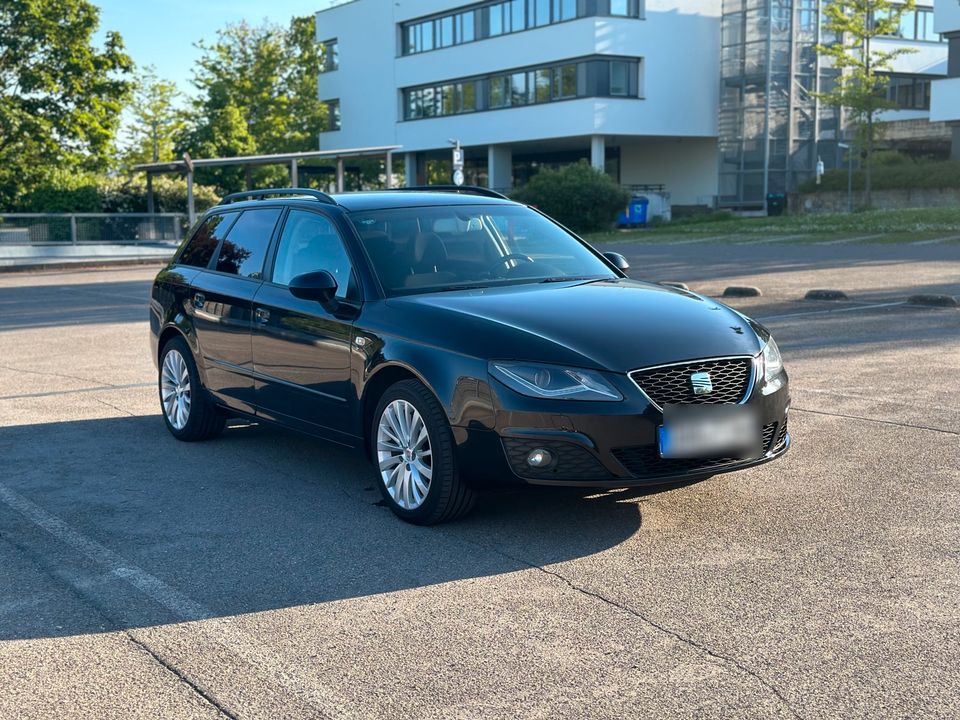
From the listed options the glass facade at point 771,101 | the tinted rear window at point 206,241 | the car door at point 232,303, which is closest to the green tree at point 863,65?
the glass facade at point 771,101

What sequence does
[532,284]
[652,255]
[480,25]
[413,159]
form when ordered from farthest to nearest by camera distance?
1. [413,159]
2. [480,25]
3. [652,255]
4. [532,284]

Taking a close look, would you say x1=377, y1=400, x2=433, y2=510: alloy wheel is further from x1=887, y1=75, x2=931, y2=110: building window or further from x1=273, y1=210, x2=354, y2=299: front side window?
x1=887, y1=75, x2=931, y2=110: building window

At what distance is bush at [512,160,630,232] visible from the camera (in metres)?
44.4

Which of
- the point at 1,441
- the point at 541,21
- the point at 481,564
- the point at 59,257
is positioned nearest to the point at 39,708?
the point at 481,564

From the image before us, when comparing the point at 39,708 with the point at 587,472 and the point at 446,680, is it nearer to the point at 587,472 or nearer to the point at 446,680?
the point at 446,680

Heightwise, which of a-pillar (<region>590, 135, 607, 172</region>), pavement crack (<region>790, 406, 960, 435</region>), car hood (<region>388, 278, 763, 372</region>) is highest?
a-pillar (<region>590, 135, 607, 172</region>)

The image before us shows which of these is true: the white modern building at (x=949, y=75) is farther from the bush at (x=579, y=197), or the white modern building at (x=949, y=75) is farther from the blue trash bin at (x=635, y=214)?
the bush at (x=579, y=197)

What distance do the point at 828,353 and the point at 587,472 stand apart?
22.5ft

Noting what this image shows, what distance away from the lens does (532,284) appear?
6656 mm

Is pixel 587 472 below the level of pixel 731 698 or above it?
above

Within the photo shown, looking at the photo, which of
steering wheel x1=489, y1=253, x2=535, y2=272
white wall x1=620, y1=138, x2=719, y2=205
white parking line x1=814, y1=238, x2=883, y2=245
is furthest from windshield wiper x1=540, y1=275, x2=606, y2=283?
white wall x1=620, y1=138, x2=719, y2=205

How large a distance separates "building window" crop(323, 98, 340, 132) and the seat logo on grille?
67.8m

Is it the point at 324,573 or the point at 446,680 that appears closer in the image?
the point at 446,680

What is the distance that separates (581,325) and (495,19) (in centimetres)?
5530
